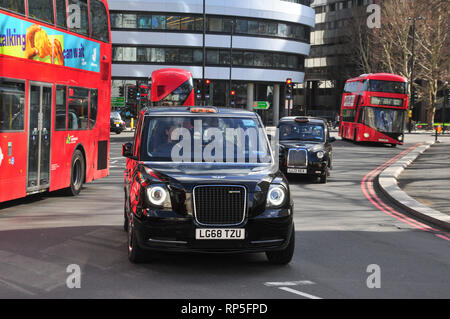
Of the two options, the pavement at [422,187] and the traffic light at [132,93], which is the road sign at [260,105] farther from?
the pavement at [422,187]

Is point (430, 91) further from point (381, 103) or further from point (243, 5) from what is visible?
point (381, 103)

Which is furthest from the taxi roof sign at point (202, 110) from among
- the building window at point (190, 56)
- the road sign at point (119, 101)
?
the building window at point (190, 56)

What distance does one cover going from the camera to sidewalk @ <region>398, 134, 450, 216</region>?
43.4 ft

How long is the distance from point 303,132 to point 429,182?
3.47m

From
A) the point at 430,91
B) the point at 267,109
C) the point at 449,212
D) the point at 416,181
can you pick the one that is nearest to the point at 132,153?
Result: the point at 449,212

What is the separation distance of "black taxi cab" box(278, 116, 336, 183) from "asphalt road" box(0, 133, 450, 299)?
16.9 ft

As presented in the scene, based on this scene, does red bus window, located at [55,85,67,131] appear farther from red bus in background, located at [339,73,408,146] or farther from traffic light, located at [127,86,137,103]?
traffic light, located at [127,86,137,103]

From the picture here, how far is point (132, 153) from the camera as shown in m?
7.98

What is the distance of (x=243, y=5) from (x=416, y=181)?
53.6 meters

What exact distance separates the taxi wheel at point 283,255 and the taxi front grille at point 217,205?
0.71m

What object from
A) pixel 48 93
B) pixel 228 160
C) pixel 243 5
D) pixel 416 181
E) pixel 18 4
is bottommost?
pixel 416 181

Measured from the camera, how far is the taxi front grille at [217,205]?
6496mm

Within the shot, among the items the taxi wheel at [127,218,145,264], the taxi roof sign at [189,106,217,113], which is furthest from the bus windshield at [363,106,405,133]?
the taxi wheel at [127,218,145,264]
